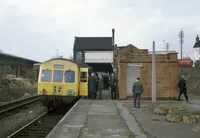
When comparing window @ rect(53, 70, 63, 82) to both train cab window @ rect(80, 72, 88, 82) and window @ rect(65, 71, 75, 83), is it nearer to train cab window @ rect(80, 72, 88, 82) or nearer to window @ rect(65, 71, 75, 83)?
window @ rect(65, 71, 75, 83)

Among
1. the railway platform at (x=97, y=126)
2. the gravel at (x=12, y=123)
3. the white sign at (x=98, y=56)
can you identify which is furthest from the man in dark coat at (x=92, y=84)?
the white sign at (x=98, y=56)

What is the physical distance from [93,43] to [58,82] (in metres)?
40.5

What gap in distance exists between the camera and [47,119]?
2044 centimetres

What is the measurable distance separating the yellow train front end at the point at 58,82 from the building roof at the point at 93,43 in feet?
124

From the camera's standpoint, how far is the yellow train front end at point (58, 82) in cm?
2267

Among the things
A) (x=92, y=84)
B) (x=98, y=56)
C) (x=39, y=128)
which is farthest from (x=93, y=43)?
(x=39, y=128)

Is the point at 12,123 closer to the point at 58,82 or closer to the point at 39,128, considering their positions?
the point at 39,128

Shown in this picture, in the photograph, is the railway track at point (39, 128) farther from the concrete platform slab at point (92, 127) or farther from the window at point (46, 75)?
the window at point (46, 75)

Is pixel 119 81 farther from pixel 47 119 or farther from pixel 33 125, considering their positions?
pixel 33 125

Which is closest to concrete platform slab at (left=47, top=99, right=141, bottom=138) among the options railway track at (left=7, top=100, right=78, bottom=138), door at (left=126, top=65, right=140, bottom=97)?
railway track at (left=7, top=100, right=78, bottom=138)

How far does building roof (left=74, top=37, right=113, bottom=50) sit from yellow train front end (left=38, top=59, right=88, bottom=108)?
3794 cm

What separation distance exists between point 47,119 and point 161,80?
992 centimetres

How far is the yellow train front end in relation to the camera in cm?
2267

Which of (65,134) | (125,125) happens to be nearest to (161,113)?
(125,125)
